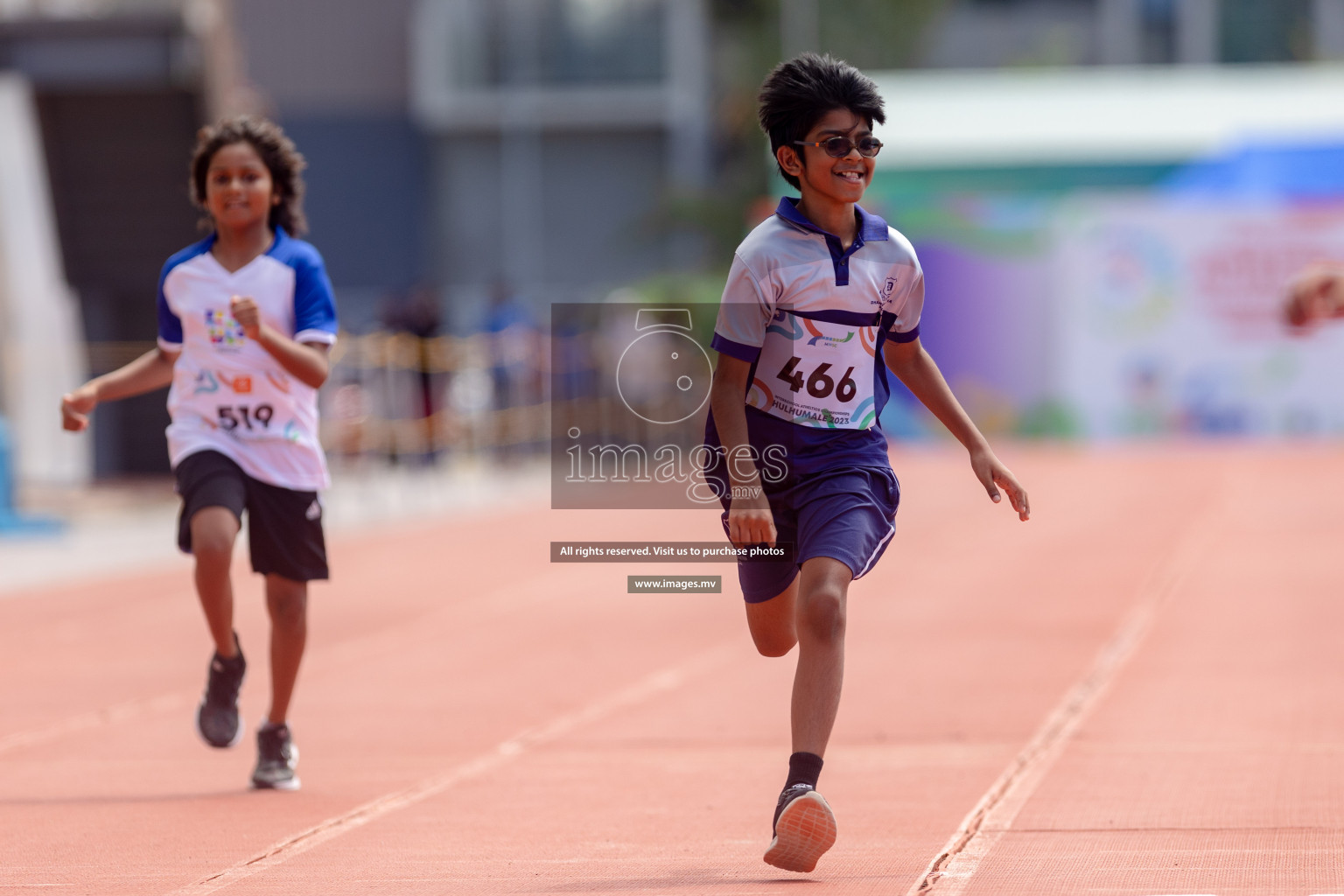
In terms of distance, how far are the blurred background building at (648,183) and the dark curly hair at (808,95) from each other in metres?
13.9

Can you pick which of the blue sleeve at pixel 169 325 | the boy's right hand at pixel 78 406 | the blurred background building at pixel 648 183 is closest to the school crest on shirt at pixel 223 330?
the blue sleeve at pixel 169 325

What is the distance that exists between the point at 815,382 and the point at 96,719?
4316 millimetres

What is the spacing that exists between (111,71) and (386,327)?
5055 mm

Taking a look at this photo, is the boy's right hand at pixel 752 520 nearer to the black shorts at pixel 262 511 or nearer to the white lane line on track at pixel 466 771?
Answer: the white lane line on track at pixel 466 771

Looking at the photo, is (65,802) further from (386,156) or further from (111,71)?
(386,156)

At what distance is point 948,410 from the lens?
5.41 metres

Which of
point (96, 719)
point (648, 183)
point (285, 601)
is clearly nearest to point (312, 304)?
point (285, 601)

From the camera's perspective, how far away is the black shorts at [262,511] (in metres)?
6.37

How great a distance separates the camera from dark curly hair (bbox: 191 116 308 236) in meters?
6.59

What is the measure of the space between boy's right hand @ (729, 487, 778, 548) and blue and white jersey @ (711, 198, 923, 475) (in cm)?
31

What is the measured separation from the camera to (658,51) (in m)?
44.4

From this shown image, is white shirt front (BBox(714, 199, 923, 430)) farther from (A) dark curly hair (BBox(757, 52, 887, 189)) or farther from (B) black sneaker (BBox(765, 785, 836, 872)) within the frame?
(B) black sneaker (BBox(765, 785, 836, 872))

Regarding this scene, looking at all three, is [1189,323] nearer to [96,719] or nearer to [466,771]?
[96,719]

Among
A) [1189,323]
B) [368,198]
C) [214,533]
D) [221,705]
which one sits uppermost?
[214,533]
